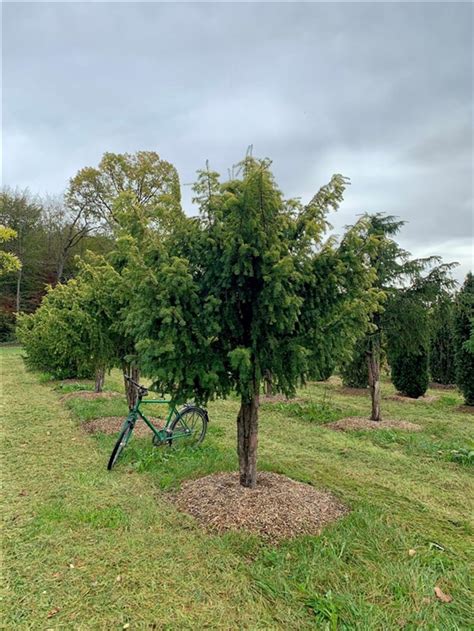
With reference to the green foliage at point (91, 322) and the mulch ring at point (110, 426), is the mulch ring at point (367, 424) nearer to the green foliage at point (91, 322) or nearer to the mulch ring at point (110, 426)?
the mulch ring at point (110, 426)

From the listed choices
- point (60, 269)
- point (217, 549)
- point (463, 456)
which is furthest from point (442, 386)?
point (60, 269)

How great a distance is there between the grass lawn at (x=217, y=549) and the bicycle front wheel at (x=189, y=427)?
33 cm

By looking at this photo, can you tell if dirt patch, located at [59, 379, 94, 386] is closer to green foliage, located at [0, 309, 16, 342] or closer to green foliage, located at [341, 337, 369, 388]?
green foliage, located at [341, 337, 369, 388]

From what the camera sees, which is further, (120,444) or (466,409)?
(466,409)

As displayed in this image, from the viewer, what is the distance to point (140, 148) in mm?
25672

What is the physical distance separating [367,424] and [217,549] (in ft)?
15.9

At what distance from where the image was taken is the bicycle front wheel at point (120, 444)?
4310mm

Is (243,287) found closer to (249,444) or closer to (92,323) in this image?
(249,444)

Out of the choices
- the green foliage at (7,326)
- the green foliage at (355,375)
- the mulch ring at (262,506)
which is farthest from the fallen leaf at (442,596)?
the green foliage at (7,326)

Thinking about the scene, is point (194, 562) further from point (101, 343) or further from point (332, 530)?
point (101, 343)

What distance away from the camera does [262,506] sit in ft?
10.3

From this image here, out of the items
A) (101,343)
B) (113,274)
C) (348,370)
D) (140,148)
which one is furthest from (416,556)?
(140,148)

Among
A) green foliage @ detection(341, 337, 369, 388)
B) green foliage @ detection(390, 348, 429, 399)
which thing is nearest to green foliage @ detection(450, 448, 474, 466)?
green foliage @ detection(390, 348, 429, 399)

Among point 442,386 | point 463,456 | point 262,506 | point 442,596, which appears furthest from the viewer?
point 442,386
